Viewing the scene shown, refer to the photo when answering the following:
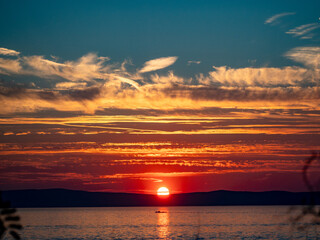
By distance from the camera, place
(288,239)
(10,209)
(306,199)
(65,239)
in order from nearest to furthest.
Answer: (10,209), (306,199), (288,239), (65,239)

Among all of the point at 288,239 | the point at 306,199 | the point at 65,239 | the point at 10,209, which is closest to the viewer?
the point at 10,209

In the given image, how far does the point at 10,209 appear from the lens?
6.20 m

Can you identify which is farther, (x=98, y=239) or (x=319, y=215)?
(x=98, y=239)

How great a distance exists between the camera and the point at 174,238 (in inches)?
4491

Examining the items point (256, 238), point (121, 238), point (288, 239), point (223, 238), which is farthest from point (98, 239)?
point (288, 239)

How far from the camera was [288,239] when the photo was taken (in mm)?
111625

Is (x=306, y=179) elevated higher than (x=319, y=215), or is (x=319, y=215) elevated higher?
(x=306, y=179)

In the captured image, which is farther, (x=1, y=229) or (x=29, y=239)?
(x=29, y=239)

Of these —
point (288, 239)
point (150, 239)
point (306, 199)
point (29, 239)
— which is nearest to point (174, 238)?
point (150, 239)

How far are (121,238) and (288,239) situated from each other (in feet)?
123

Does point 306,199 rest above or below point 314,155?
below

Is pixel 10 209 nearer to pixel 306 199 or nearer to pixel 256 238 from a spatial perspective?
pixel 306 199

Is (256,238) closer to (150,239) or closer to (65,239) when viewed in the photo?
(150,239)

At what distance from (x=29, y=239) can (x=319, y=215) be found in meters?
124
